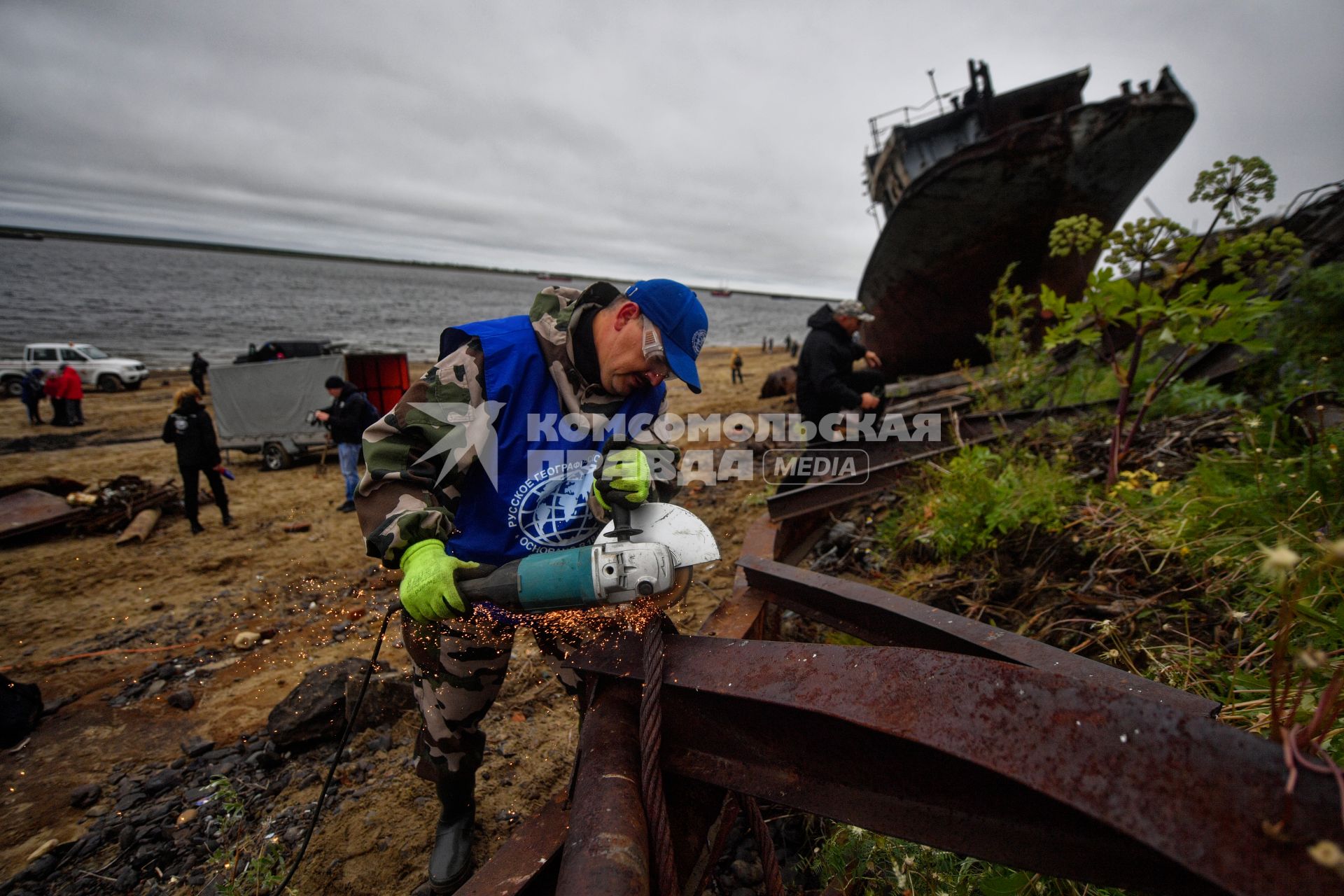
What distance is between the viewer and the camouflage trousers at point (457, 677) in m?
1.93

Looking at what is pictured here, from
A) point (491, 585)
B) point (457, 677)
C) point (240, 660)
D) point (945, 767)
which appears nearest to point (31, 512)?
point (240, 660)

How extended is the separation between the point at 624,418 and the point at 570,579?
760 mm

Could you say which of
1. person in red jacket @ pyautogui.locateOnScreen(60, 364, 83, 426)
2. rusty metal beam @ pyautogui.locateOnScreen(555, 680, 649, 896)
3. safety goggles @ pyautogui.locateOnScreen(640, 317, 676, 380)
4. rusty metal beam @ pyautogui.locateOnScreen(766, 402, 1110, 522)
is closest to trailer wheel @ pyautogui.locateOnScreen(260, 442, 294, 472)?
person in red jacket @ pyautogui.locateOnScreen(60, 364, 83, 426)

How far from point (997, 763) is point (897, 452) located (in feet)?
11.8

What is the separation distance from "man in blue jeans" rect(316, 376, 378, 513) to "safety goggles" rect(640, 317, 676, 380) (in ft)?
23.0

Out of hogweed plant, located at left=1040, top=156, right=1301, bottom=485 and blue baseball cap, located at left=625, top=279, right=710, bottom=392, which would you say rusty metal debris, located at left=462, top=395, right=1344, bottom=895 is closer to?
blue baseball cap, located at left=625, top=279, right=710, bottom=392

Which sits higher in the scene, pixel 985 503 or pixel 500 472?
pixel 500 472

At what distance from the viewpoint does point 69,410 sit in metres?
13.5

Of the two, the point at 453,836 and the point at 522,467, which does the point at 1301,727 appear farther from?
the point at 453,836

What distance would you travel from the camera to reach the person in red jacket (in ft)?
→ 43.7

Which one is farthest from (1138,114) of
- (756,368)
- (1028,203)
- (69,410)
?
(69,410)

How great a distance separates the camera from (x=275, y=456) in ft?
33.4

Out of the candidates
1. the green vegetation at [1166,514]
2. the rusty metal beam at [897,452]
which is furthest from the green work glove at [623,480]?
the rusty metal beam at [897,452]

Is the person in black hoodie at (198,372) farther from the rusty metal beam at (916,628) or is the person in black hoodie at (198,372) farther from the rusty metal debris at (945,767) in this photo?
the rusty metal debris at (945,767)
